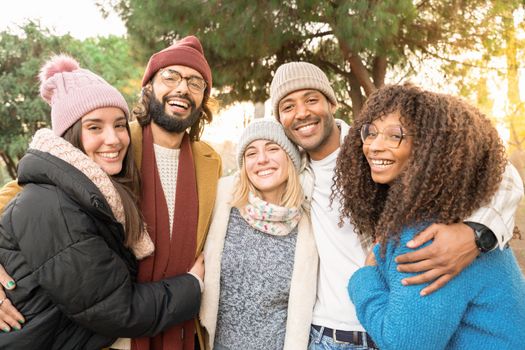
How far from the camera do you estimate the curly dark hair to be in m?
1.64

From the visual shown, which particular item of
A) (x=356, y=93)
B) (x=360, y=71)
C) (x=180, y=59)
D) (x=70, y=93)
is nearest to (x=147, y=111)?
(x=180, y=59)

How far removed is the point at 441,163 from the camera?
1.65 m

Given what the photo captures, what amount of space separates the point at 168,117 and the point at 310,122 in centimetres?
84

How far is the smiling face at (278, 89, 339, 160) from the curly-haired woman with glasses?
0.80m

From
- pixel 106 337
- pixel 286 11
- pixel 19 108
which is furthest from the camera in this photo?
pixel 19 108

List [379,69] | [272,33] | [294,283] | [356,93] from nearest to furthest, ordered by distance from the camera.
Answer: [294,283] < [272,33] < [379,69] < [356,93]

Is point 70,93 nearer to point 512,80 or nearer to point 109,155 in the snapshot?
point 109,155

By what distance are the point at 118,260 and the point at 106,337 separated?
A: 1.26ft

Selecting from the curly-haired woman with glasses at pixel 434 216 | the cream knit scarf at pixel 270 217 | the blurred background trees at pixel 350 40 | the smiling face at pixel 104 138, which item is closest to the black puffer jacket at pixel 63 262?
the smiling face at pixel 104 138

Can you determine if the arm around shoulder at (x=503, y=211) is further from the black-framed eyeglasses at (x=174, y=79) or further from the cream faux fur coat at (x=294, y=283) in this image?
the black-framed eyeglasses at (x=174, y=79)

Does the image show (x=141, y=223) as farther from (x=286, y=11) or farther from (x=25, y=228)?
(x=286, y=11)

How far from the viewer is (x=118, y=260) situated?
1.93 m

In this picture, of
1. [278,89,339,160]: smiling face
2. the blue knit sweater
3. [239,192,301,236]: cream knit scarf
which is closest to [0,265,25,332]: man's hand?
[239,192,301,236]: cream knit scarf

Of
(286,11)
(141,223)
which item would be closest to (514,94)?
(286,11)
